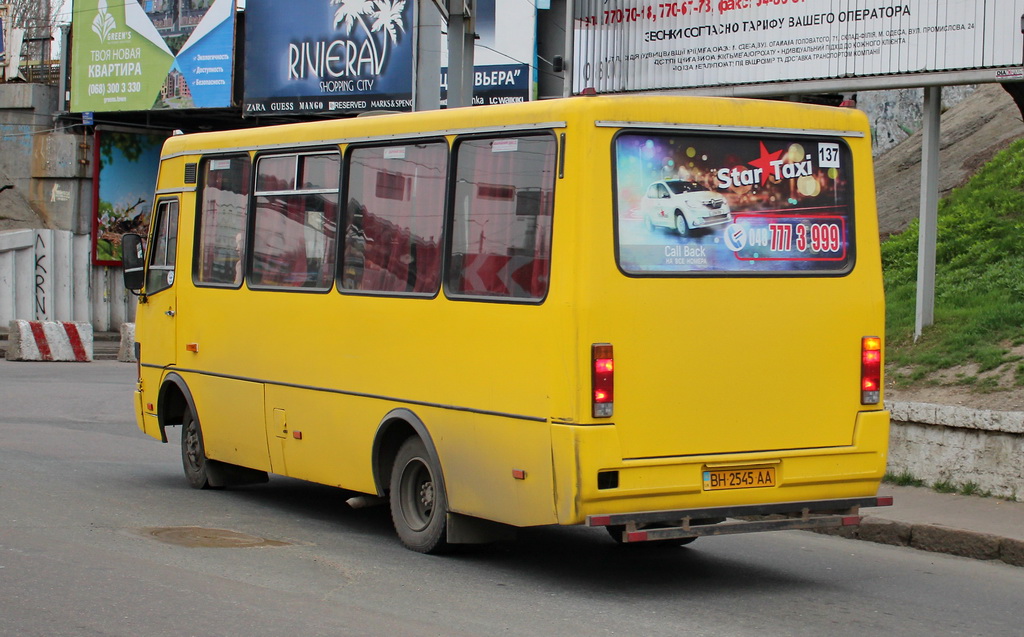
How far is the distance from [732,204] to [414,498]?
2882 mm

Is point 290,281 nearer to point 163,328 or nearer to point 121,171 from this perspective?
point 163,328

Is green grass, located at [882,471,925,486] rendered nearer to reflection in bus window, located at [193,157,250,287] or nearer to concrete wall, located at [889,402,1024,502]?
concrete wall, located at [889,402,1024,502]

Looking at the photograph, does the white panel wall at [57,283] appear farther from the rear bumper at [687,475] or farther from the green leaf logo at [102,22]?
the rear bumper at [687,475]

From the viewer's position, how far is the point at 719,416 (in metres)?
7.71

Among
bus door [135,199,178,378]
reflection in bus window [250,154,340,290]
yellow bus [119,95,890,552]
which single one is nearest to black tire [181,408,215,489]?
bus door [135,199,178,378]

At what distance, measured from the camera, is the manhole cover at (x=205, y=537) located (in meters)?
8.91

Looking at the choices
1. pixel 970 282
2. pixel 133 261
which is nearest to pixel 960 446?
pixel 970 282

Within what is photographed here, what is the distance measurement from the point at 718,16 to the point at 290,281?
8763 millimetres

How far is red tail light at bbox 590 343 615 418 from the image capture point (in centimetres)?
734

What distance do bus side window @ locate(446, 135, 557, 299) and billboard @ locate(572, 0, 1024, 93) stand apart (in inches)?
306

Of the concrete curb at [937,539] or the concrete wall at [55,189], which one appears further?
the concrete wall at [55,189]

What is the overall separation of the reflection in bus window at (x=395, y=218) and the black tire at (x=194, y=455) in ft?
9.37

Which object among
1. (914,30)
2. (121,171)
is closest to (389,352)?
(914,30)

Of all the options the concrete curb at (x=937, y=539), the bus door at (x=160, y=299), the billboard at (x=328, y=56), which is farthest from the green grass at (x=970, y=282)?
the billboard at (x=328, y=56)
